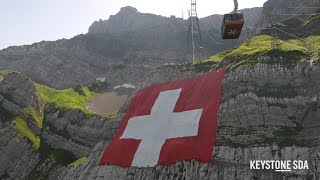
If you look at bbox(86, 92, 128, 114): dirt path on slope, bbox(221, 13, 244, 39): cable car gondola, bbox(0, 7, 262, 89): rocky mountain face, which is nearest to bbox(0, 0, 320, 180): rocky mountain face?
bbox(221, 13, 244, 39): cable car gondola

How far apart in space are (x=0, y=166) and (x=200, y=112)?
33.9 metres

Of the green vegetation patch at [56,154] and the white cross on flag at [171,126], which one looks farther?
the green vegetation patch at [56,154]

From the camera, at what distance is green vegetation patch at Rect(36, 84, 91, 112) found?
80.0m

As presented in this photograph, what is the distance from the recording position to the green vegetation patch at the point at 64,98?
80.0 meters

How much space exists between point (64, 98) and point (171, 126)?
51.2 m

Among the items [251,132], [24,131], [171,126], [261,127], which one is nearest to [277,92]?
[261,127]

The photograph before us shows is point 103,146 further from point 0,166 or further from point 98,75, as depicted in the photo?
point 98,75

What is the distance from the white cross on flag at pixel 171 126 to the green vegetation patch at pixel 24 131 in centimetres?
A: 1946

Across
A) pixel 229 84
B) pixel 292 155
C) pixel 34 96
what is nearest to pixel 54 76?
pixel 34 96

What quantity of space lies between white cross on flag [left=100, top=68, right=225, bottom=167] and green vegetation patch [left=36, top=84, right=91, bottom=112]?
22640 millimetres

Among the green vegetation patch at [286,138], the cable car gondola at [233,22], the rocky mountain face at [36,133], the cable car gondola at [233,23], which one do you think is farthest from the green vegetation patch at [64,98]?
the green vegetation patch at [286,138]

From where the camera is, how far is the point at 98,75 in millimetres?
165125

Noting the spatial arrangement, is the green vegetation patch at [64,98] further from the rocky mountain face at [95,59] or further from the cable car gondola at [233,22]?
the rocky mountain face at [95,59]

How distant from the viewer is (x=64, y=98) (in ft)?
307
